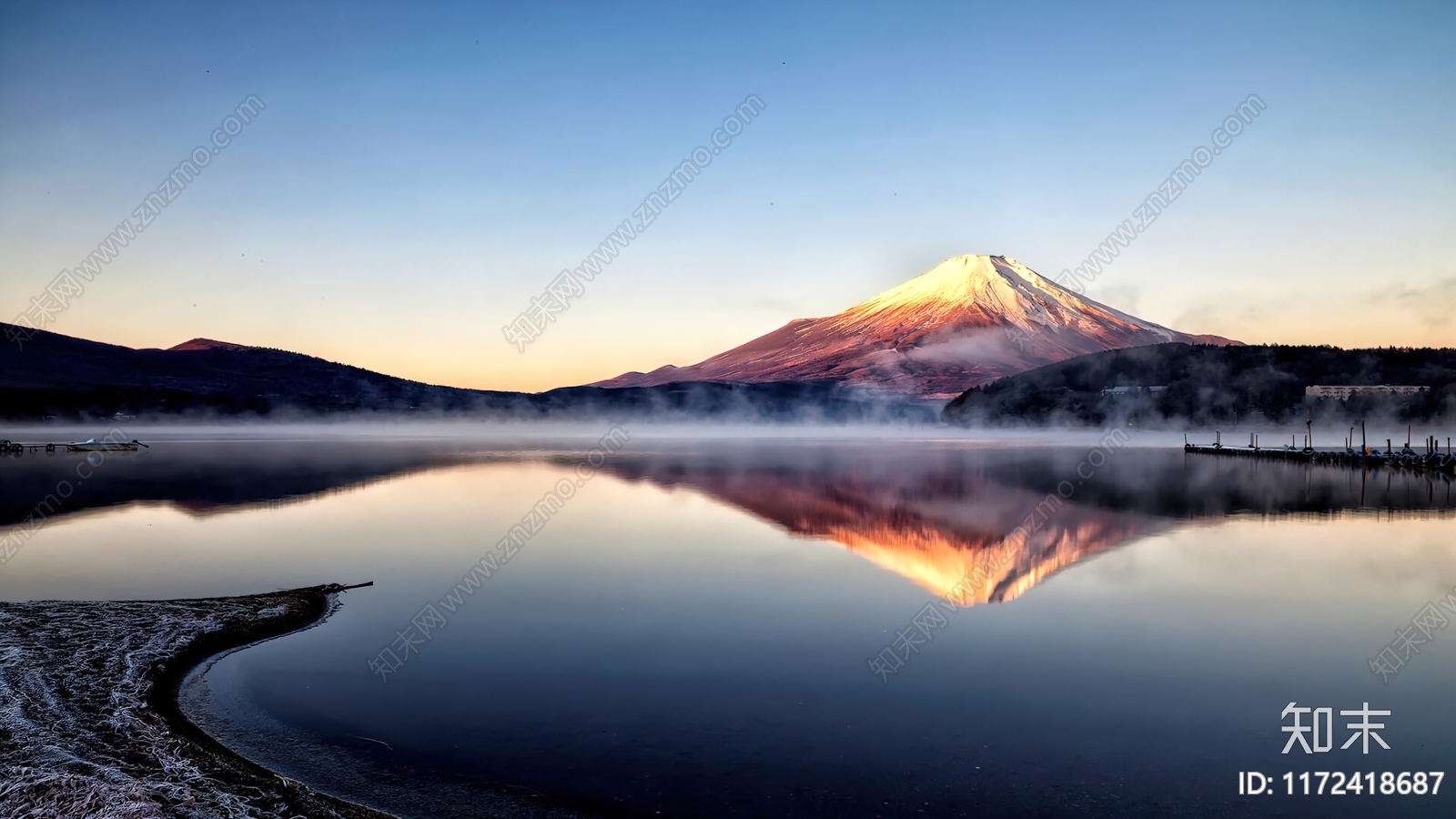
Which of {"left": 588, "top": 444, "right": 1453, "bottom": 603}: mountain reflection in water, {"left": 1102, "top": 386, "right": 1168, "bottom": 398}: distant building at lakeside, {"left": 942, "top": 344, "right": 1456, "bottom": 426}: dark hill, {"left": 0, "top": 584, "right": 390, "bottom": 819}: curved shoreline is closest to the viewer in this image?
{"left": 0, "top": 584, "right": 390, "bottom": 819}: curved shoreline

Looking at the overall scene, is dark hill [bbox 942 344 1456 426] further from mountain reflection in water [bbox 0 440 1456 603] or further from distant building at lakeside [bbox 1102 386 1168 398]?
mountain reflection in water [bbox 0 440 1456 603]

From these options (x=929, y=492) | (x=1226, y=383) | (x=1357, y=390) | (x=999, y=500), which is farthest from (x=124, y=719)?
(x=1226, y=383)

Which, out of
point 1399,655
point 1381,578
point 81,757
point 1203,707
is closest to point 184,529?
point 81,757

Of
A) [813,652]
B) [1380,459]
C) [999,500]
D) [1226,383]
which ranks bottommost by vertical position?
[813,652]

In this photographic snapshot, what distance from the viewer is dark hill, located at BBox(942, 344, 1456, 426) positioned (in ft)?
341

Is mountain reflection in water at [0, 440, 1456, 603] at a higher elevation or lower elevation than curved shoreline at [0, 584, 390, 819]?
higher

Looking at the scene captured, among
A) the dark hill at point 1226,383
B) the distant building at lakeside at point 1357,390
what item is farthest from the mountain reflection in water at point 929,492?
the distant building at lakeside at point 1357,390

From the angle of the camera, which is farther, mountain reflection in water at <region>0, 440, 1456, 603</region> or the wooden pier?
the wooden pier

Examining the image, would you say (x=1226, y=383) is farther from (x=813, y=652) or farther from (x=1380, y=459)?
(x=813, y=652)

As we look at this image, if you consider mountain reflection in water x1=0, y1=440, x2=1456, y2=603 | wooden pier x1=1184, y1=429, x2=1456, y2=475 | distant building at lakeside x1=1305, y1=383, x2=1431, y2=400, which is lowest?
mountain reflection in water x1=0, y1=440, x2=1456, y2=603

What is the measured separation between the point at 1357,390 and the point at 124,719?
12692cm

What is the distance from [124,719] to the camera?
5.74m

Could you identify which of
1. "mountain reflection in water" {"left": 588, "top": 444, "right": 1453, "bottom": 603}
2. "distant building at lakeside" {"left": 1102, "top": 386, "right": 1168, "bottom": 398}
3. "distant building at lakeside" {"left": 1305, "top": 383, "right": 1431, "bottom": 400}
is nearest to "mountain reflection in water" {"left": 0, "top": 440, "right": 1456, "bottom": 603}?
"mountain reflection in water" {"left": 588, "top": 444, "right": 1453, "bottom": 603}

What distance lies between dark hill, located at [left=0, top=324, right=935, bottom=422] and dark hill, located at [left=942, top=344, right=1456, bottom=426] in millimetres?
46515
